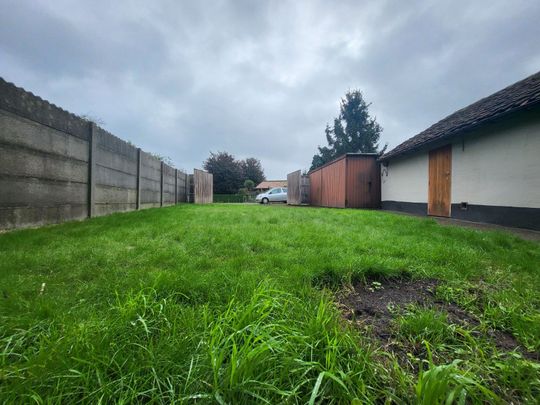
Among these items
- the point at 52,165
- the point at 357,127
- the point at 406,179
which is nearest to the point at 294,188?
the point at 406,179

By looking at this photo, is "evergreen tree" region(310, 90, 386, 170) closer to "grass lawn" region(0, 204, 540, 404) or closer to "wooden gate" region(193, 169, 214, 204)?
"wooden gate" region(193, 169, 214, 204)

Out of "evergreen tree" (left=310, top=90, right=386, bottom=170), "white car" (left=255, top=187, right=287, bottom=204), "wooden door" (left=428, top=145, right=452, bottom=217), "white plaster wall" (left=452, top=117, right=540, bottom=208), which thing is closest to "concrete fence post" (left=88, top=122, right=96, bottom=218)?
"white plaster wall" (left=452, top=117, right=540, bottom=208)

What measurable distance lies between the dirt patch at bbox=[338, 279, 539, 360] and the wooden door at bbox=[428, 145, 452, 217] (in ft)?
20.3

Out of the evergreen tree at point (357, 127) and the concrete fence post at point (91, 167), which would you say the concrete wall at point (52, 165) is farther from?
the evergreen tree at point (357, 127)

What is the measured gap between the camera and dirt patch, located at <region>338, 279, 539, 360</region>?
1.21 metres

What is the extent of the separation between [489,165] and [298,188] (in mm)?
11079

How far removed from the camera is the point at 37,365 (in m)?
0.82

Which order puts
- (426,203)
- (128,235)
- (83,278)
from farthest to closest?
(426,203) → (128,235) → (83,278)

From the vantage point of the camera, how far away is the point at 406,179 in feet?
29.2

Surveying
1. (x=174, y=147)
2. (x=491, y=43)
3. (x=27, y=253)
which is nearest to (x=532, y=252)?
(x=27, y=253)

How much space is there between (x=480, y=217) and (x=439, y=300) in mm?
5647

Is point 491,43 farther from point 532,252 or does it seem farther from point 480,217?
point 532,252

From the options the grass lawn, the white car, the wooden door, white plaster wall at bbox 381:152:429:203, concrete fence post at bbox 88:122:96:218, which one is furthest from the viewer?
the white car

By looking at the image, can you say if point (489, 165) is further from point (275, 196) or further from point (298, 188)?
point (275, 196)
